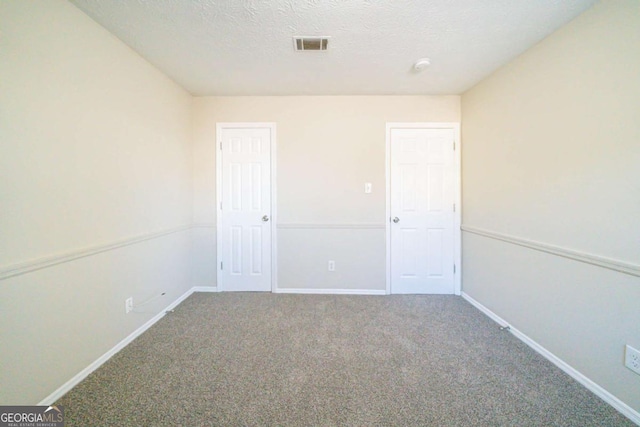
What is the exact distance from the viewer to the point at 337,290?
2.95 metres

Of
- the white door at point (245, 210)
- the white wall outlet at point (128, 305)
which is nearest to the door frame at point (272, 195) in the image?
the white door at point (245, 210)

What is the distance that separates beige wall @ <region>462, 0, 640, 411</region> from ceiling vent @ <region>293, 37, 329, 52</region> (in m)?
1.66

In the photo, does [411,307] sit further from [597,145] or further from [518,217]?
[597,145]

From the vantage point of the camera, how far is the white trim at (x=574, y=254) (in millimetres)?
1326

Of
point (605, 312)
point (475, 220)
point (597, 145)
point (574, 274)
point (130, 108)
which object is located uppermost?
point (130, 108)

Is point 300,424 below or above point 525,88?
below

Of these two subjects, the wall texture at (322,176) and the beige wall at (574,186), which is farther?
the wall texture at (322,176)

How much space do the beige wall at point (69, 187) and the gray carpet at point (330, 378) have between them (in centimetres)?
33

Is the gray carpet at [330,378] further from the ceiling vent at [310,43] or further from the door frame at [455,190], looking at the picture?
the ceiling vent at [310,43]

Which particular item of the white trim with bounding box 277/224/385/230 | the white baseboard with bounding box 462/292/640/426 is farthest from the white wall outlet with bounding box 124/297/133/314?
the white baseboard with bounding box 462/292/640/426

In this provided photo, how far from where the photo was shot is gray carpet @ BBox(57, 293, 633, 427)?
130cm

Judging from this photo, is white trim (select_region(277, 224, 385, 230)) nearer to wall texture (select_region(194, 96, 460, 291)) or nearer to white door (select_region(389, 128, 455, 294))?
wall texture (select_region(194, 96, 460, 291))

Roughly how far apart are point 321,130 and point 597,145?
2297 millimetres

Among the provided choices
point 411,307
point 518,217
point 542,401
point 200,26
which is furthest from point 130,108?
point 542,401
